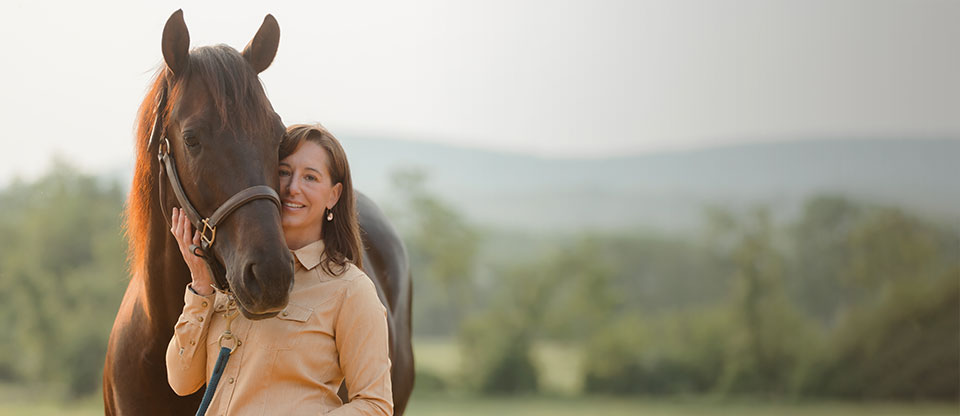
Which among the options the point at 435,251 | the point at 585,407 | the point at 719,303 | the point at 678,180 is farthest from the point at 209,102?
the point at 678,180

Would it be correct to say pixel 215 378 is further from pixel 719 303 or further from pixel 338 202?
pixel 719 303

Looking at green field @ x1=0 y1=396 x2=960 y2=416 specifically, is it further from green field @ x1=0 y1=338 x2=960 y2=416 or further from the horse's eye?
the horse's eye

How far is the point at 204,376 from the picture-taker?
165 centimetres

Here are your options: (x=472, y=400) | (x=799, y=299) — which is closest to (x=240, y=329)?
(x=472, y=400)

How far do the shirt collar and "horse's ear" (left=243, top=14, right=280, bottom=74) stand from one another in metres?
0.59

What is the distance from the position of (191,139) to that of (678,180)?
11192 millimetres

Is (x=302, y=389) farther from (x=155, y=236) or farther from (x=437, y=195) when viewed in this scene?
(x=437, y=195)

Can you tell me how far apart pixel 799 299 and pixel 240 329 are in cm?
1086

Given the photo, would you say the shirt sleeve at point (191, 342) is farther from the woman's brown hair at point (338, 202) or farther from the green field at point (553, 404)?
the green field at point (553, 404)

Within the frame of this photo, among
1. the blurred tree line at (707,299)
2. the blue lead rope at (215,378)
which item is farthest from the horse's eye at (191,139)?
the blurred tree line at (707,299)

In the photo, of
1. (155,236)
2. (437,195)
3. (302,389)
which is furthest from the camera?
(437,195)

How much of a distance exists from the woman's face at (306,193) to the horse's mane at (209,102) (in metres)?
0.13

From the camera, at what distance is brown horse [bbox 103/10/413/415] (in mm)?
1503

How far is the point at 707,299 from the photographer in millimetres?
11062
